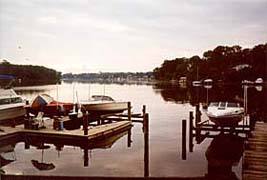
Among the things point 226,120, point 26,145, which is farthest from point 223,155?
point 26,145

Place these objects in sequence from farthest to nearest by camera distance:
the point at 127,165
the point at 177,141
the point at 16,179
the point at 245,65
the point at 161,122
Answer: the point at 161,122, the point at 177,141, the point at 245,65, the point at 127,165, the point at 16,179

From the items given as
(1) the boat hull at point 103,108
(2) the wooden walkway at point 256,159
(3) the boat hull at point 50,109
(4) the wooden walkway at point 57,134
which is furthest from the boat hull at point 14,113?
(2) the wooden walkway at point 256,159

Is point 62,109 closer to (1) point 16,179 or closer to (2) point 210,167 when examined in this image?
(2) point 210,167

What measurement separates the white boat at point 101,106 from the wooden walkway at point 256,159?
5.43 m

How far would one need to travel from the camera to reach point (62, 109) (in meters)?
8.98

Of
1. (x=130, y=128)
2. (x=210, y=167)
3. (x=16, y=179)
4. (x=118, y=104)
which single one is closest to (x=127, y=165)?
(x=210, y=167)

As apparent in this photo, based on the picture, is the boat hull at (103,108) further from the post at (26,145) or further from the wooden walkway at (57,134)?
the post at (26,145)

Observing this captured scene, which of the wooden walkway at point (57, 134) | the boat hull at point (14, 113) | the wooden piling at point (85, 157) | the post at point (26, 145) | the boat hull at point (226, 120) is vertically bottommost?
the wooden piling at point (85, 157)

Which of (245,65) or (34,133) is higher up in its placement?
(245,65)

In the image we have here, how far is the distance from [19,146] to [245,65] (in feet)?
12.4

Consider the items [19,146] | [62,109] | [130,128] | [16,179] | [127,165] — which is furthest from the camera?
[62,109]

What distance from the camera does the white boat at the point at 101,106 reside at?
920 cm

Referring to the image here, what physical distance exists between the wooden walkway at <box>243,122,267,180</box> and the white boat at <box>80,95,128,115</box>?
5427 mm

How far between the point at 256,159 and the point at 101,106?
6.44 m
